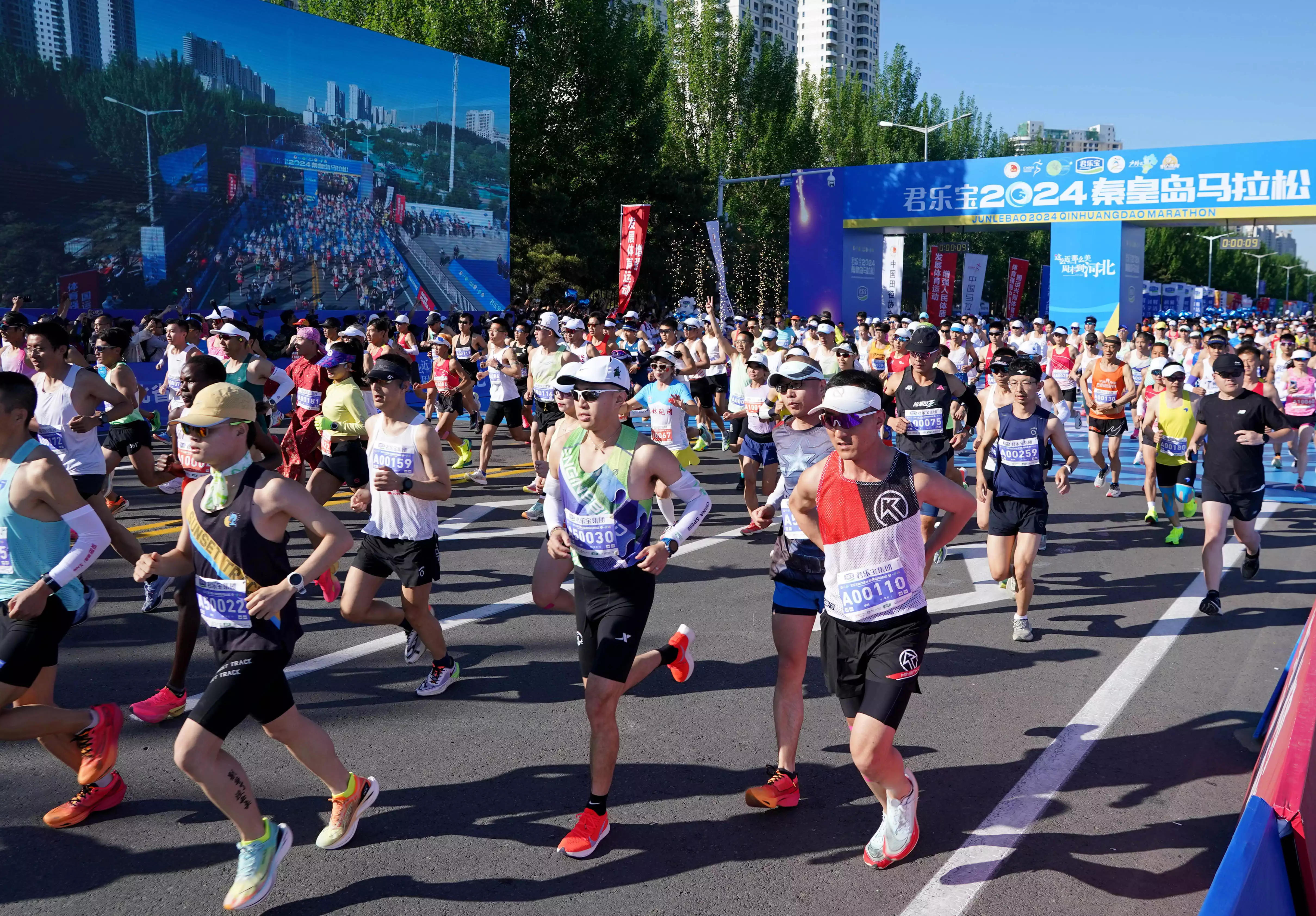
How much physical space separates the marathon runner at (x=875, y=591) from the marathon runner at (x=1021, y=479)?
343 cm

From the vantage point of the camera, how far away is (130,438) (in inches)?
379

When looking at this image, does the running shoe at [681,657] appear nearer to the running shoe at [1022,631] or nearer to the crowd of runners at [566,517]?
the crowd of runners at [566,517]

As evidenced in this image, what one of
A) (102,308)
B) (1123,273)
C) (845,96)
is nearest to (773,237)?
(845,96)

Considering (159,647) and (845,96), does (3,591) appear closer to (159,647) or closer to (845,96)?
(159,647)

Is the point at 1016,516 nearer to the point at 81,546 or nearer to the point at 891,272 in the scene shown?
the point at 81,546

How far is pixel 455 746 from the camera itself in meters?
5.33

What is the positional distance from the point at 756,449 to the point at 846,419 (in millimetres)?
6654

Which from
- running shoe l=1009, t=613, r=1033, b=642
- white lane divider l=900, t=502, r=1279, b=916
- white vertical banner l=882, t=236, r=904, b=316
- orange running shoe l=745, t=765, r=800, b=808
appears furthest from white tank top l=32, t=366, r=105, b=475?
white vertical banner l=882, t=236, r=904, b=316

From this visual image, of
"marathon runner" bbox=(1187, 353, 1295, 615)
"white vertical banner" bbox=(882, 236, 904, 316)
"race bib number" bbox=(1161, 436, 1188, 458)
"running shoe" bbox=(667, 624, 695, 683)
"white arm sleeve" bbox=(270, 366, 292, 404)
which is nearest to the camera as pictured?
"running shoe" bbox=(667, 624, 695, 683)

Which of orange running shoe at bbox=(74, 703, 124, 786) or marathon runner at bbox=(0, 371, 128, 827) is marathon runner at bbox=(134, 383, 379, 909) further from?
orange running shoe at bbox=(74, 703, 124, 786)

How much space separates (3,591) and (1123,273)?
106 ft

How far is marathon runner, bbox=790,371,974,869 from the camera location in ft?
13.1

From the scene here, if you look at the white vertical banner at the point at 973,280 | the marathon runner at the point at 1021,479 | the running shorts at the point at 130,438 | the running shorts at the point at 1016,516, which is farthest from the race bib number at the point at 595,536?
the white vertical banner at the point at 973,280

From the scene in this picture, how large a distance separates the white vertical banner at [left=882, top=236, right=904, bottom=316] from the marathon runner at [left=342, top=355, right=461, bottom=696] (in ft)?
106
